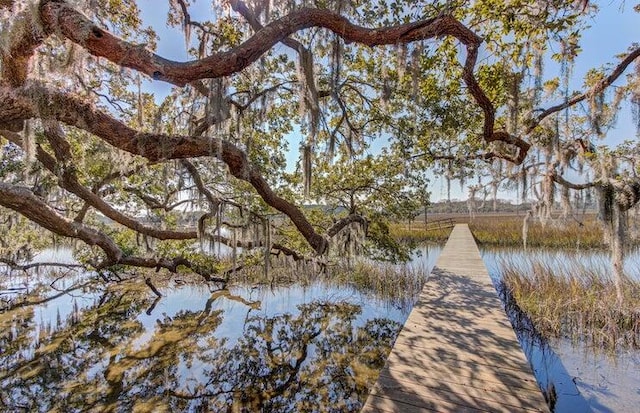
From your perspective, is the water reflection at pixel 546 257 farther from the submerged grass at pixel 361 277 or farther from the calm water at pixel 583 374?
the calm water at pixel 583 374

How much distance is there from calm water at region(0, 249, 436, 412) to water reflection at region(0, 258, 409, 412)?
0.02 m

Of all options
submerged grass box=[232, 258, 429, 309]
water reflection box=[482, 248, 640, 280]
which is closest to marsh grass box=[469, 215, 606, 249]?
water reflection box=[482, 248, 640, 280]

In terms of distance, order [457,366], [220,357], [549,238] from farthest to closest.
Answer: [549,238]
[220,357]
[457,366]

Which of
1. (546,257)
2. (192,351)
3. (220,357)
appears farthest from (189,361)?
(546,257)

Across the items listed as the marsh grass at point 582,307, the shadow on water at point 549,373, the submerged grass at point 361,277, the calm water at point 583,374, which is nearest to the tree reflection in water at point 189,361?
the submerged grass at point 361,277

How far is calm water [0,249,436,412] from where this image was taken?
362 centimetres

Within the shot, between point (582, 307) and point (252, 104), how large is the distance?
22.9 feet

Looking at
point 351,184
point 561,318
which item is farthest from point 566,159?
point 351,184

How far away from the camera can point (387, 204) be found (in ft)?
25.7

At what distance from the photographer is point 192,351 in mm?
4855

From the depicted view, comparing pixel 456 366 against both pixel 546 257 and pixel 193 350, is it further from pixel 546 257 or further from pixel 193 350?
pixel 546 257

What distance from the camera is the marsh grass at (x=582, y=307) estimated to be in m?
4.85

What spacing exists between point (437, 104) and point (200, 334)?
19.4ft

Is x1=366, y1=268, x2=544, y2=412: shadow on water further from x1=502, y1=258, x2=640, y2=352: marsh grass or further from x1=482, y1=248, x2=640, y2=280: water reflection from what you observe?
x1=482, y1=248, x2=640, y2=280: water reflection
